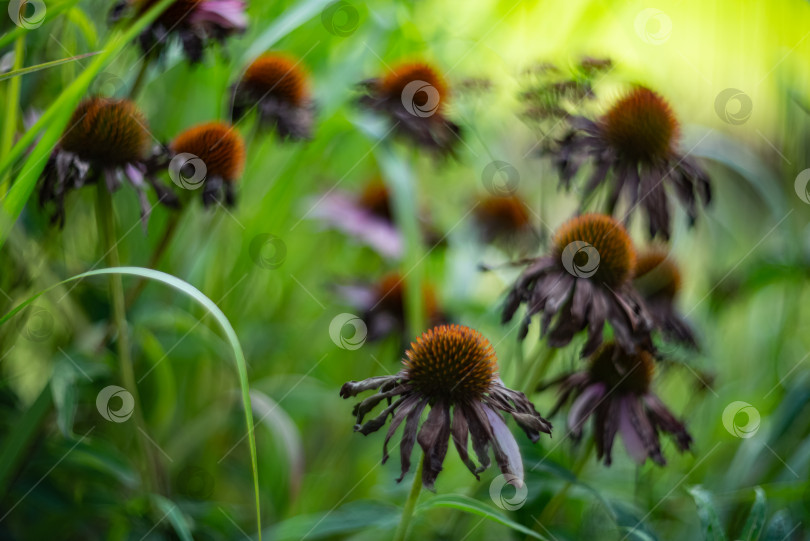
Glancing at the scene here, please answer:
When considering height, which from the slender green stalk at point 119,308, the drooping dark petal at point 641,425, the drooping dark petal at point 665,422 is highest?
the drooping dark petal at point 665,422

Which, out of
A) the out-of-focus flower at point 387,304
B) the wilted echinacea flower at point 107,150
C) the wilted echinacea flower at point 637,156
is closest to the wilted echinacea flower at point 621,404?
the wilted echinacea flower at point 637,156

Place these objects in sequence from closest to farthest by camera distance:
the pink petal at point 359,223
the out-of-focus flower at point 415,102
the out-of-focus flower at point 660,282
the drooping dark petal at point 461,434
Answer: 1. the drooping dark petal at point 461,434
2. the out-of-focus flower at point 660,282
3. the out-of-focus flower at point 415,102
4. the pink petal at point 359,223

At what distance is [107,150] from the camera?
0.62 m

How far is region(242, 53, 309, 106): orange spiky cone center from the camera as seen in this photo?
33.4 inches

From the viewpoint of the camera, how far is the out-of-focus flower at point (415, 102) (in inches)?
37.0

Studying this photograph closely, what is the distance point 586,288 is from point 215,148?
0.40 m

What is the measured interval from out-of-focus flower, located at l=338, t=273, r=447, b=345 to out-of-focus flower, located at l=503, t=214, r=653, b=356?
0.36 meters

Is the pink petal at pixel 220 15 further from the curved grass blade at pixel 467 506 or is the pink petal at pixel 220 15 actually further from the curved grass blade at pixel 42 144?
the curved grass blade at pixel 467 506

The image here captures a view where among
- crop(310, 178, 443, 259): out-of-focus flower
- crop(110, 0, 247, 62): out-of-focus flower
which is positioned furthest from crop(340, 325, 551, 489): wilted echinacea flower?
crop(310, 178, 443, 259): out-of-focus flower

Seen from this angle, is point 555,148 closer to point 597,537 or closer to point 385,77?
point 385,77

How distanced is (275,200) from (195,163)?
1.17 feet

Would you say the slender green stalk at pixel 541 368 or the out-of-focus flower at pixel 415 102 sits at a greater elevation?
the out-of-focus flower at pixel 415 102

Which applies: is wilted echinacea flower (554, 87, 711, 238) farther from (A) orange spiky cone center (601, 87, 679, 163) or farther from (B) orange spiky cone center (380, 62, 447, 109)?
(B) orange spiky cone center (380, 62, 447, 109)

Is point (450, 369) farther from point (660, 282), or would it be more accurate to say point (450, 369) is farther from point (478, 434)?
point (660, 282)
